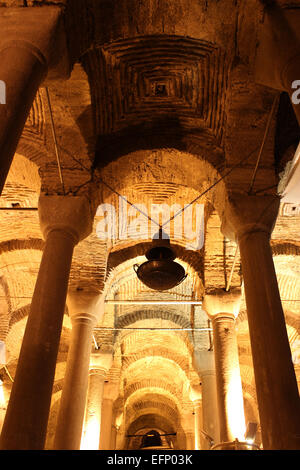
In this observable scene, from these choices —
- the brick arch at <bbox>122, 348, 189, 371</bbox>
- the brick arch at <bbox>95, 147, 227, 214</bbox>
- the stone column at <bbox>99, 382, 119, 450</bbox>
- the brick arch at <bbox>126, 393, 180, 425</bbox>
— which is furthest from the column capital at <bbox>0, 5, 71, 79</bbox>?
the brick arch at <bbox>126, 393, 180, 425</bbox>

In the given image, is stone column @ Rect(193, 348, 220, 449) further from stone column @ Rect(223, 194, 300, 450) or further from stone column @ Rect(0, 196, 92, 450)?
stone column @ Rect(0, 196, 92, 450)

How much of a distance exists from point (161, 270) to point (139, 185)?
2237mm

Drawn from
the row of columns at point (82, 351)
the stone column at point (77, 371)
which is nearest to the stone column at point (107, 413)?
the stone column at point (77, 371)

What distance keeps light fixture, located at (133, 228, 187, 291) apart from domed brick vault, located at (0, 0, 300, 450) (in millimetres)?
777

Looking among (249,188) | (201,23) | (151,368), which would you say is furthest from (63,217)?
(151,368)

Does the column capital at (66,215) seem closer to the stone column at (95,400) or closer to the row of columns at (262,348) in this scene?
the row of columns at (262,348)

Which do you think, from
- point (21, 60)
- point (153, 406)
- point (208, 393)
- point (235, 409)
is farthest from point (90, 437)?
point (153, 406)

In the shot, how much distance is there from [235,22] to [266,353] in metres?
3.33

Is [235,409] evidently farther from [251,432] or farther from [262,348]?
[262,348]

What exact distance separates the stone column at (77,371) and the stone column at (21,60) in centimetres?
394

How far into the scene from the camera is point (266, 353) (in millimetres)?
3650

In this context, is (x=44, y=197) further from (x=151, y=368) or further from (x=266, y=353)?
(x=151, y=368)

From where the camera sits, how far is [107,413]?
9.58m
